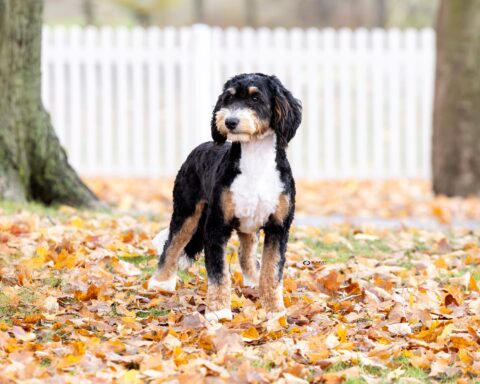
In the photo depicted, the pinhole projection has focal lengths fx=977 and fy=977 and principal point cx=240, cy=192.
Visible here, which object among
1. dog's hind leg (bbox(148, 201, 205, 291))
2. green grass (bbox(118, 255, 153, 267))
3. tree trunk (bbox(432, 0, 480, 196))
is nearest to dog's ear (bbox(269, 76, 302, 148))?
dog's hind leg (bbox(148, 201, 205, 291))

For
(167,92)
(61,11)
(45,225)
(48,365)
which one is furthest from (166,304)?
(61,11)

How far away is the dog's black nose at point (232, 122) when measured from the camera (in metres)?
5.07

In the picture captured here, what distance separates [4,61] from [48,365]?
4793 millimetres

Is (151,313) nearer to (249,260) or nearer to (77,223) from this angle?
(249,260)

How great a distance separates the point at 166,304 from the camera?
5.87m

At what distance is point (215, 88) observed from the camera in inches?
563

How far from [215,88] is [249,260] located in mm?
8328

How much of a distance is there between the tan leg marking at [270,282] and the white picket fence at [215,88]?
8851 mm

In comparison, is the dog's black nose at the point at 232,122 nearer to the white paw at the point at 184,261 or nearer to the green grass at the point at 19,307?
the white paw at the point at 184,261

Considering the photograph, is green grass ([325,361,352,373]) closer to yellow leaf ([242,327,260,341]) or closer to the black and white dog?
yellow leaf ([242,327,260,341])

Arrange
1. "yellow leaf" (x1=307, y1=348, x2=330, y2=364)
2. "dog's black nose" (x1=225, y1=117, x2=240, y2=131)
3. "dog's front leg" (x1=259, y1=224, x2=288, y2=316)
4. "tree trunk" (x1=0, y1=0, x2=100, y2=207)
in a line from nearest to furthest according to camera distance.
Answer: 1. "yellow leaf" (x1=307, y1=348, x2=330, y2=364)
2. "dog's black nose" (x1=225, y1=117, x2=240, y2=131)
3. "dog's front leg" (x1=259, y1=224, x2=288, y2=316)
4. "tree trunk" (x1=0, y1=0, x2=100, y2=207)

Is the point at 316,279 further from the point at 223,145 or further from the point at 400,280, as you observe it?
the point at 223,145

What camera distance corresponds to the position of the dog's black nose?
507 centimetres

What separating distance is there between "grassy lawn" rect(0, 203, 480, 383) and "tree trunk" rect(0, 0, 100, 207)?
1.10 metres
